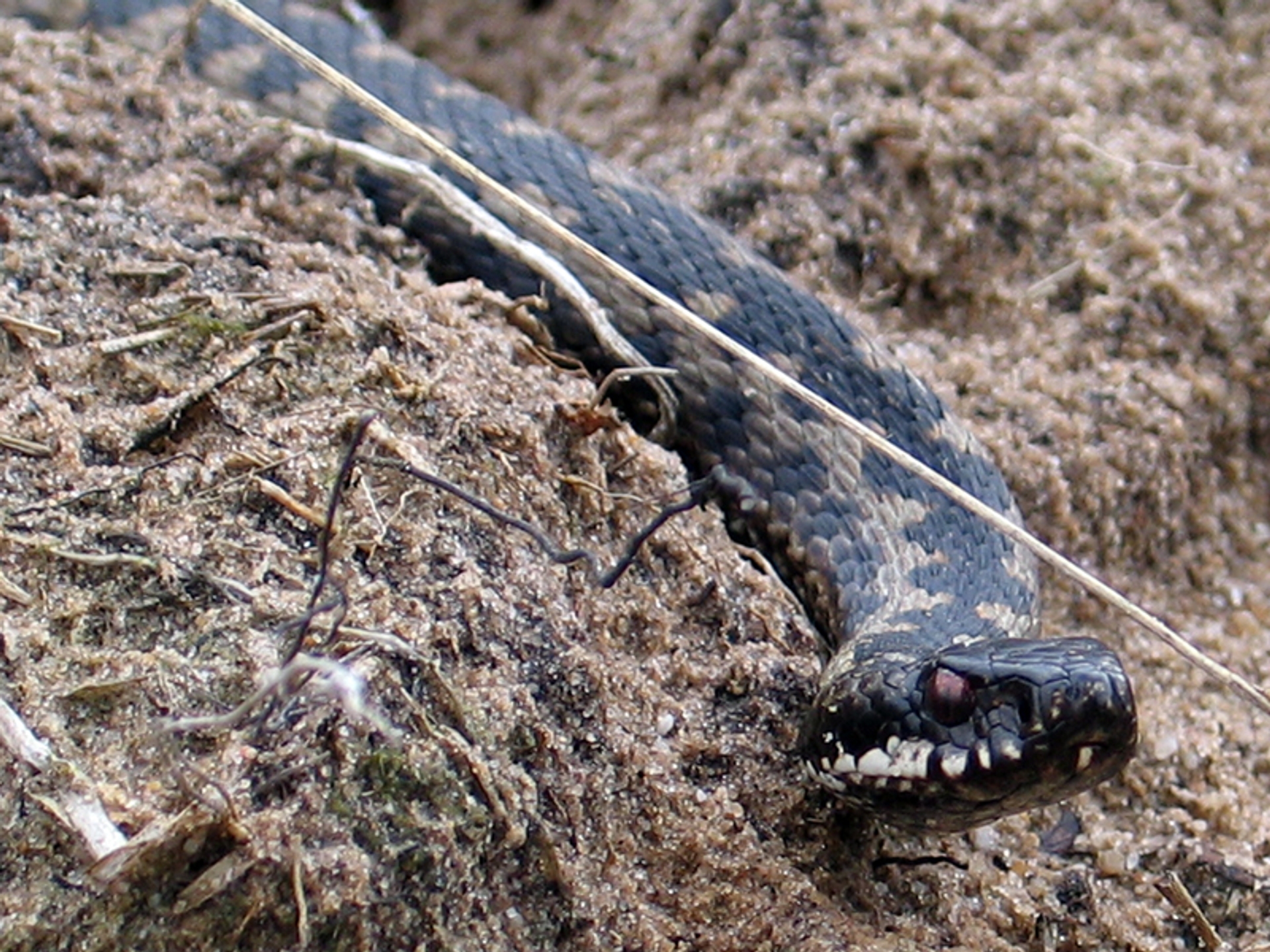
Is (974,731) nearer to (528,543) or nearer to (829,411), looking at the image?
(829,411)

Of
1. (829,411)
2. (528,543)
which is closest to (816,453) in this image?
(829,411)

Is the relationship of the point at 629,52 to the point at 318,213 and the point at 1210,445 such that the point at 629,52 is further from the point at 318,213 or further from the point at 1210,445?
the point at 1210,445

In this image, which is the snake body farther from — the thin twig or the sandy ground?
the sandy ground

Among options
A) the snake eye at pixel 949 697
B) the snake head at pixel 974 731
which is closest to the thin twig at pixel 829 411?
→ the snake head at pixel 974 731

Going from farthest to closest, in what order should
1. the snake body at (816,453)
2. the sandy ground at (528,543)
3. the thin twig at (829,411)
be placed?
1. the snake body at (816,453)
2. the thin twig at (829,411)
3. the sandy ground at (528,543)

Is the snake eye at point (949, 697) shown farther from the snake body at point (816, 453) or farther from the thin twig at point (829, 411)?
the thin twig at point (829, 411)

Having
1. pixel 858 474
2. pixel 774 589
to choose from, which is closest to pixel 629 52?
pixel 858 474

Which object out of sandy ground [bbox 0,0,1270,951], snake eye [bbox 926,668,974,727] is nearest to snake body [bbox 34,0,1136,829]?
snake eye [bbox 926,668,974,727]
